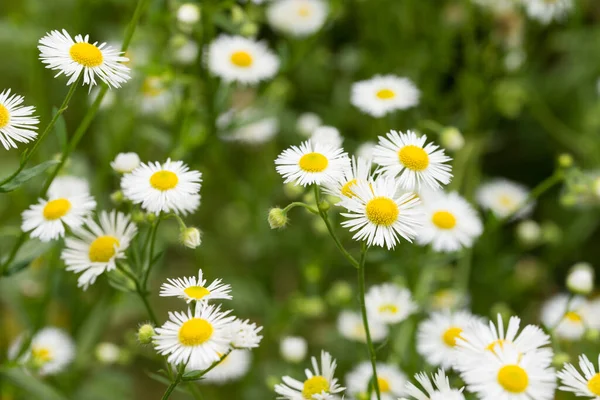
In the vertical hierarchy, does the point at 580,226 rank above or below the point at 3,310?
above

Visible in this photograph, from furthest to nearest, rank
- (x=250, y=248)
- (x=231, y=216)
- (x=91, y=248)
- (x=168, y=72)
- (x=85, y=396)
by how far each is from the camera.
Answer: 1. (x=231, y=216)
2. (x=250, y=248)
3. (x=85, y=396)
4. (x=168, y=72)
5. (x=91, y=248)

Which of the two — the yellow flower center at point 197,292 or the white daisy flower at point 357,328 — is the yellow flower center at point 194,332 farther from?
the white daisy flower at point 357,328

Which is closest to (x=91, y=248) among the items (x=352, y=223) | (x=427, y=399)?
(x=352, y=223)

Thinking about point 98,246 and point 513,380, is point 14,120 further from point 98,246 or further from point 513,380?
point 513,380

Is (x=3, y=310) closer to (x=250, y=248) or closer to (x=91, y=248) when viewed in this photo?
(x=250, y=248)

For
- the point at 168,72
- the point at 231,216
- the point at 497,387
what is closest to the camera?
the point at 497,387

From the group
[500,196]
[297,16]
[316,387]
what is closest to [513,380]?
[316,387]

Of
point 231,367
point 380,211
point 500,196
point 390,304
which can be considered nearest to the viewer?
point 380,211

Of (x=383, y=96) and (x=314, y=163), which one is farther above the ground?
(x=383, y=96)
